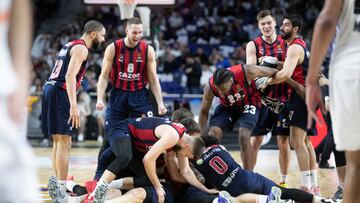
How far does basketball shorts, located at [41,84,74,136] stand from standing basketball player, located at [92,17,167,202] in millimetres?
552

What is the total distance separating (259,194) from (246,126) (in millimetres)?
1339

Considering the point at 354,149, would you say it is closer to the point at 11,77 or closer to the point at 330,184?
the point at 11,77

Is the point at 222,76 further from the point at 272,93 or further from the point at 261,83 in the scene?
the point at 272,93

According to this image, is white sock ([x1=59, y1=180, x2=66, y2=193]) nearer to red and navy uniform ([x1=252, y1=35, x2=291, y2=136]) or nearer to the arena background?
red and navy uniform ([x1=252, y1=35, x2=291, y2=136])

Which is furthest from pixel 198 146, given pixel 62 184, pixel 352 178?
pixel 352 178

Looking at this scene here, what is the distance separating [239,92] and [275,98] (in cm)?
68

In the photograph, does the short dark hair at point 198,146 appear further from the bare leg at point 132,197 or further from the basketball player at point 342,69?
the basketball player at point 342,69

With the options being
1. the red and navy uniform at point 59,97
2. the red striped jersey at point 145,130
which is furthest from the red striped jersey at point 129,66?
the red striped jersey at point 145,130

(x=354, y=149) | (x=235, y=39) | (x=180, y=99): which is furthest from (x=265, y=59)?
(x=235, y=39)

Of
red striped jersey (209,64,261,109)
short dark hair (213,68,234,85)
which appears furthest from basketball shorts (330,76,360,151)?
red striped jersey (209,64,261,109)

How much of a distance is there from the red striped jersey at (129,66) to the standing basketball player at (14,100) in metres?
6.12

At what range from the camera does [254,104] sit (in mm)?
8180

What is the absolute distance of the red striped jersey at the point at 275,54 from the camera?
839 cm

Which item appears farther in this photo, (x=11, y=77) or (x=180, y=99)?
(x=180, y=99)
